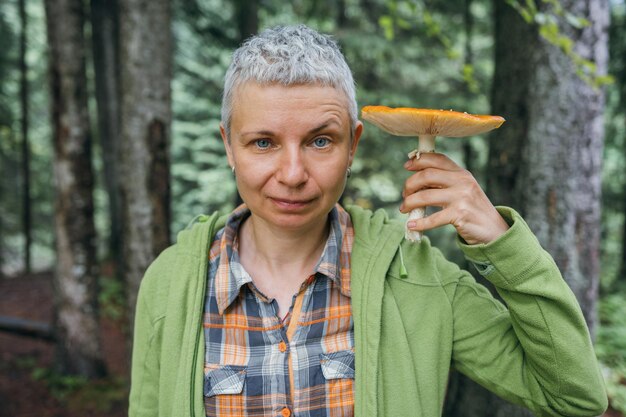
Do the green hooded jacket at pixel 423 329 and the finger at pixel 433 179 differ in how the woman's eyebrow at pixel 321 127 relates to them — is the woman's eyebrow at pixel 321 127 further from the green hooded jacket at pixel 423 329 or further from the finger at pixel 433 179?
the green hooded jacket at pixel 423 329

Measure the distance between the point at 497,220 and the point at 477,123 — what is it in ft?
1.09

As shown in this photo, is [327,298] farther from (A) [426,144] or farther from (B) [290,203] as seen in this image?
(A) [426,144]

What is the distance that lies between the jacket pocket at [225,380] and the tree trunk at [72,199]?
420 centimetres

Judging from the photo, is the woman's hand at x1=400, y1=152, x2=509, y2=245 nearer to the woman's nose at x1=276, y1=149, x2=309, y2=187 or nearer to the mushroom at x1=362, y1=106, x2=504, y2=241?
the mushroom at x1=362, y1=106, x2=504, y2=241

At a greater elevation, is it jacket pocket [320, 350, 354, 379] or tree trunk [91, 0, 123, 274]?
tree trunk [91, 0, 123, 274]

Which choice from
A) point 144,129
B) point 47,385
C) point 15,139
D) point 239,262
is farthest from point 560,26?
point 15,139

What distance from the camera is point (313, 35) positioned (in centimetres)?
163

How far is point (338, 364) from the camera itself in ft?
5.50

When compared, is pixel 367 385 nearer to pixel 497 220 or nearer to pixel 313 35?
pixel 497 220

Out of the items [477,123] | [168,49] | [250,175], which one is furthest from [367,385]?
[168,49]

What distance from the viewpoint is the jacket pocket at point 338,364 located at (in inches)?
65.5

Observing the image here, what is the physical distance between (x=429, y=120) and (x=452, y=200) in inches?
11.1

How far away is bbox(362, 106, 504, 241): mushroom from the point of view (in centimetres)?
140

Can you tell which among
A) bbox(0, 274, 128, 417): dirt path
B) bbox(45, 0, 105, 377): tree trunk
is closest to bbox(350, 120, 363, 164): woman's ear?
bbox(0, 274, 128, 417): dirt path
